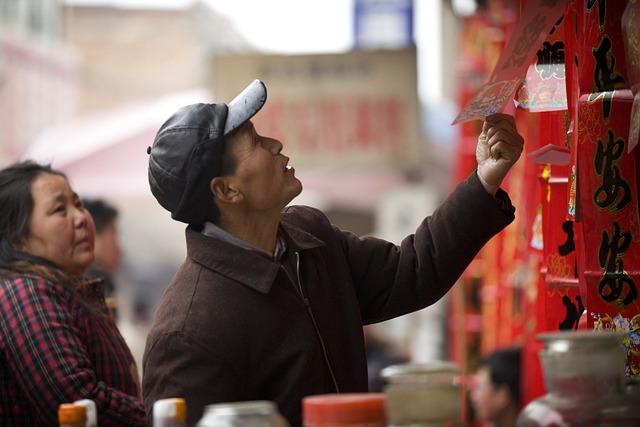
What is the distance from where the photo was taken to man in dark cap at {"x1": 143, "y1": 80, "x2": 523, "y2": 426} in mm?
3033

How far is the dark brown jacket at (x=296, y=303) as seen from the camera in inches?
119

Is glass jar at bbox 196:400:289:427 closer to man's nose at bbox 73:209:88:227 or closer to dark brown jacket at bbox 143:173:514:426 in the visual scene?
dark brown jacket at bbox 143:173:514:426

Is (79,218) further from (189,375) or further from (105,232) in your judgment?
(105,232)

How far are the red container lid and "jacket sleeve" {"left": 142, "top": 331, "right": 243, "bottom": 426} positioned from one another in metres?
0.96

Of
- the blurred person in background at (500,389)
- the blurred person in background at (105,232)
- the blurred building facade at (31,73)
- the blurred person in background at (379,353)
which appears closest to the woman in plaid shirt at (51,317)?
the blurred person in background at (105,232)

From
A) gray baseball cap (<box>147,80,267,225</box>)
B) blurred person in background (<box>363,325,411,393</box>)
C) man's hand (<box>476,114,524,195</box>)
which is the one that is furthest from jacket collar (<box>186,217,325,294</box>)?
blurred person in background (<box>363,325,411,393</box>)

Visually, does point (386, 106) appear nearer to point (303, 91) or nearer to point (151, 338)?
point (303, 91)

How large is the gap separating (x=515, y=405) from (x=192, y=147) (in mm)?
4182

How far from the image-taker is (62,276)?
3.94 m

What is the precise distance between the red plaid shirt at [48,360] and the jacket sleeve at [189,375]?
25.8 inches

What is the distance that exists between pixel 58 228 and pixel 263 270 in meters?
1.16

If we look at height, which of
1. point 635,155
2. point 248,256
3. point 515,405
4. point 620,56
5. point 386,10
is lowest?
point 515,405

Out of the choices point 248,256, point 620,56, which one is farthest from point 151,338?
point 620,56

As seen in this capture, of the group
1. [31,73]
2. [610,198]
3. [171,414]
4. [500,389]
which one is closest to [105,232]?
[500,389]
